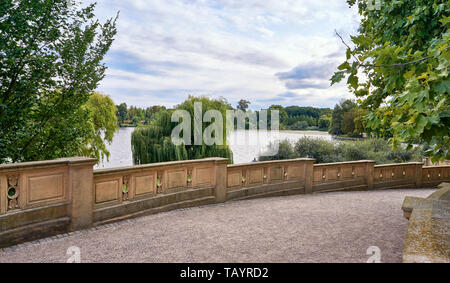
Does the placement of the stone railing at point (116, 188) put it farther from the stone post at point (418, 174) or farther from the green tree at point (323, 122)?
the green tree at point (323, 122)

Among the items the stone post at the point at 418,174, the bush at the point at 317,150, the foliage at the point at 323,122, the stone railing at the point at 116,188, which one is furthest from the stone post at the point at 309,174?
the foliage at the point at 323,122

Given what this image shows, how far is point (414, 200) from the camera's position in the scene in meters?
5.77

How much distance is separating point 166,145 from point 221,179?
974 cm

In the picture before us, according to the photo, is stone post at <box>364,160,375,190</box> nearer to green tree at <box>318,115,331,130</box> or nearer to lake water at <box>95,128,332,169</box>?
lake water at <box>95,128,332,169</box>

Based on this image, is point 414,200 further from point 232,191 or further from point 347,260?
point 232,191

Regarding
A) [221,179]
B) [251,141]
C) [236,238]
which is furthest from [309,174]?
[251,141]

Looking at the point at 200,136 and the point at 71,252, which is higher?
the point at 200,136

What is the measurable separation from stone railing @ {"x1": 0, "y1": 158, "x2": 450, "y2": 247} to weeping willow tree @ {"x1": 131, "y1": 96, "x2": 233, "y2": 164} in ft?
26.3

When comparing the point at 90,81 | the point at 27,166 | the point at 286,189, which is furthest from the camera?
the point at 286,189

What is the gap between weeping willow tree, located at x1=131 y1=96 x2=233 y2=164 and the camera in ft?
57.6

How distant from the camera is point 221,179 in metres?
8.52

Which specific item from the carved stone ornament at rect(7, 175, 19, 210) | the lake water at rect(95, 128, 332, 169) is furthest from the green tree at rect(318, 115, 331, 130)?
the carved stone ornament at rect(7, 175, 19, 210)

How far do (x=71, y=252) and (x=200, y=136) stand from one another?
13613mm
